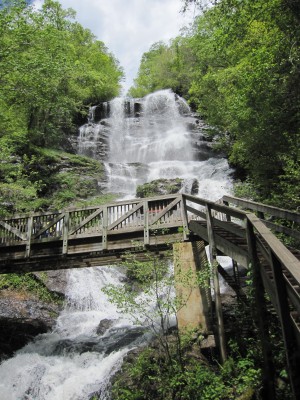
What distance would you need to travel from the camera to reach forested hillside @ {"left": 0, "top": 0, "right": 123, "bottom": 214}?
15.3 metres

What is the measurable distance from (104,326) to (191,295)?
15.1ft

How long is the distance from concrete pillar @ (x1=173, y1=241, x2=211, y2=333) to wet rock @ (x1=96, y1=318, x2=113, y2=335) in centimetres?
419

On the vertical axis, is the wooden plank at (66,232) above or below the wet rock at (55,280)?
above

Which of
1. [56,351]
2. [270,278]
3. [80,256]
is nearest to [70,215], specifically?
[80,256]

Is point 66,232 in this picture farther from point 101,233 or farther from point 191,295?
point 191,295

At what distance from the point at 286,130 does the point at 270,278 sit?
384 inches

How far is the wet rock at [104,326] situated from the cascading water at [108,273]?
0.04 m

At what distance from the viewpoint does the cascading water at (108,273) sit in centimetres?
894

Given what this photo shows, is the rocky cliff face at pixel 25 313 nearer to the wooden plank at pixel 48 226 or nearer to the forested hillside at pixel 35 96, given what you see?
the wooden plank at pixel 48 226

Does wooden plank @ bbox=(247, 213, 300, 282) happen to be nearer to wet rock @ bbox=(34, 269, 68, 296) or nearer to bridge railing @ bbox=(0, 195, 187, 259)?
bridge railing @ bbox=(0, 195, 187, 259)

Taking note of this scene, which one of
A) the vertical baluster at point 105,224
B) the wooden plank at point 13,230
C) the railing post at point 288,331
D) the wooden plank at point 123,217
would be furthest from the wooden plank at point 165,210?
the railing post at point 288,331

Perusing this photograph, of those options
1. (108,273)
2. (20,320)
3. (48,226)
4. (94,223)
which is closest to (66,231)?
(48,226)

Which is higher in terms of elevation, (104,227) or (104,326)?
(104,227)

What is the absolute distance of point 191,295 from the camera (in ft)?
29.5
